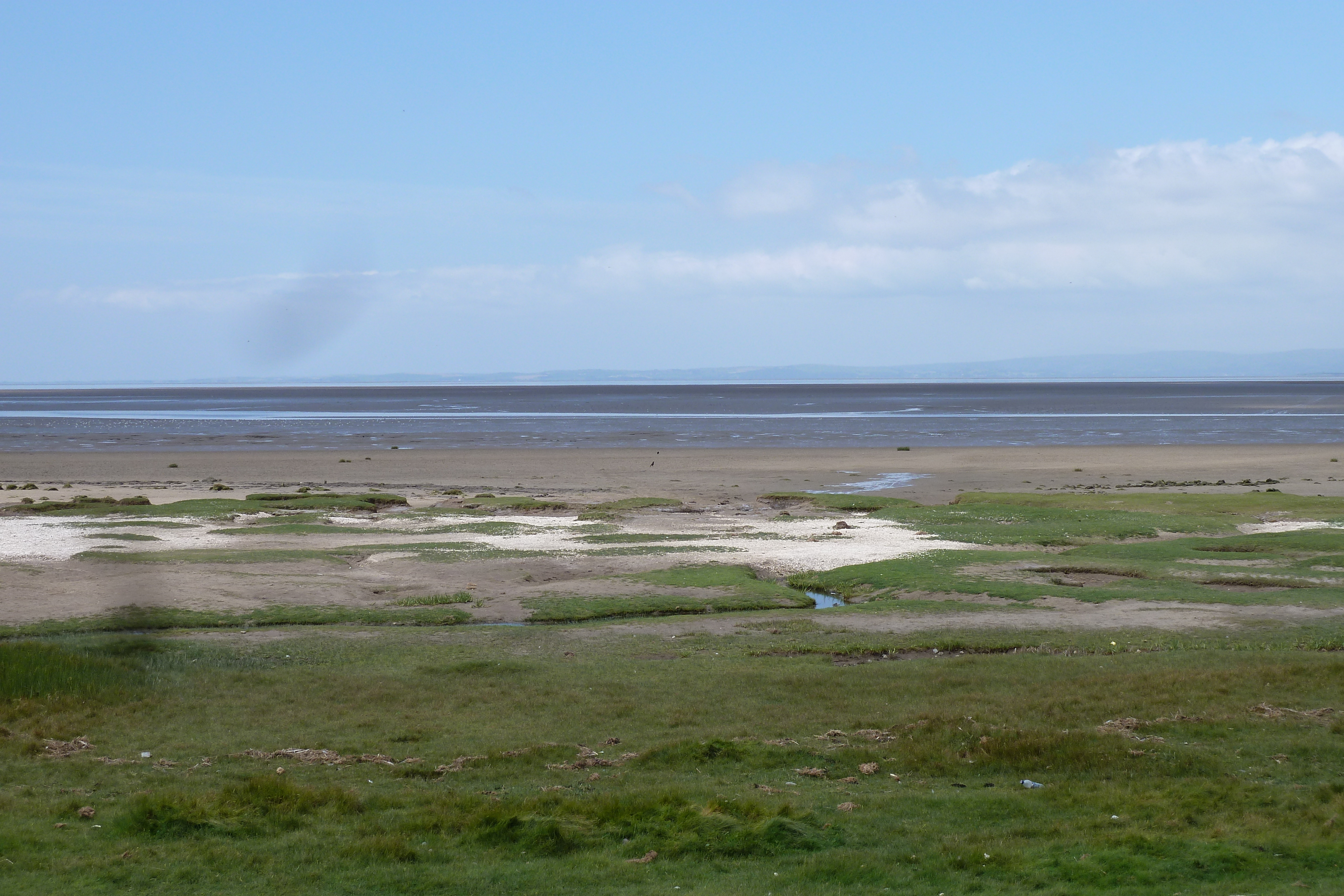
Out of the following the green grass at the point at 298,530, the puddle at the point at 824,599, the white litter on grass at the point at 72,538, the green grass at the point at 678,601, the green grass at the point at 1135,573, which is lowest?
the puddle at the point at 824,599

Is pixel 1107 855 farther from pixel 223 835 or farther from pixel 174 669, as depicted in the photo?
pixel 174 669

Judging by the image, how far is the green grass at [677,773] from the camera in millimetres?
9250

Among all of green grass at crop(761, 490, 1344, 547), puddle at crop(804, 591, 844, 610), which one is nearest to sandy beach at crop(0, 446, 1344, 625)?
puddle at crop(804, 591, 844, 610)

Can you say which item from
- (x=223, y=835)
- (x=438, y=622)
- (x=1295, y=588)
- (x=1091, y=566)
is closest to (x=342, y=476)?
(x=438, y=622)

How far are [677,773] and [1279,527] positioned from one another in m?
27.6

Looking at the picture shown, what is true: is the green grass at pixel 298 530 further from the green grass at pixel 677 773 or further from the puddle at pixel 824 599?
the green grass at pixel 677 773

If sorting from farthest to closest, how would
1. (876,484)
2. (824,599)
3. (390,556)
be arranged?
(876,484)
(390,556)
(824,599)

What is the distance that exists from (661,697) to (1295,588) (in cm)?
1546

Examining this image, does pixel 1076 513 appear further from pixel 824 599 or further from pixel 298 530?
pixel 298 530

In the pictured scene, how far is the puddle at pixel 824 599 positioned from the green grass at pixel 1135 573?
0.20 meters

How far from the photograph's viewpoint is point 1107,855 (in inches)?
363

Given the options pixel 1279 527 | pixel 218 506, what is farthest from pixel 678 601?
pixel 218 506

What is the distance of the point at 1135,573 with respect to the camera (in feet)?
84.4

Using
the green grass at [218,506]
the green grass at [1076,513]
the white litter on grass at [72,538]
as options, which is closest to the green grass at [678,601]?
the green grass at [1076,513]
